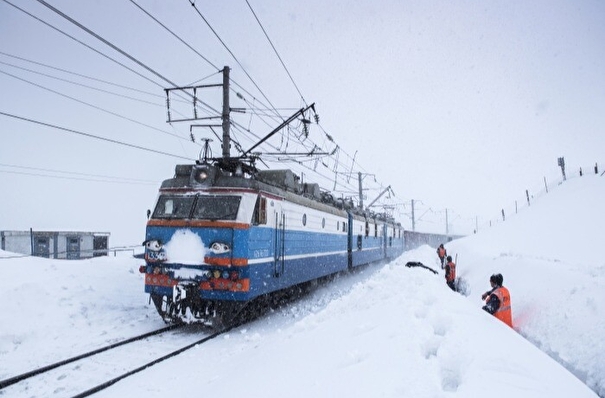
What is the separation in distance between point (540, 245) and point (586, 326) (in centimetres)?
1698

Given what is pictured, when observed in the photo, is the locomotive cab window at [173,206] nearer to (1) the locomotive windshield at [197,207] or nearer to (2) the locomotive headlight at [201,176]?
(1) the locomotive windshield at [197,207]

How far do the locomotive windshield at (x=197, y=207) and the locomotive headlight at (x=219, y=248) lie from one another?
57 centimetres

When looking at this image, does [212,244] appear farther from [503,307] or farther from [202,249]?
[503,307]

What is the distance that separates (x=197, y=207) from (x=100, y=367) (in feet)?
12.0

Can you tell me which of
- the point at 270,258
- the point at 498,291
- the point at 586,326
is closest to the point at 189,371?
the point at 270,258

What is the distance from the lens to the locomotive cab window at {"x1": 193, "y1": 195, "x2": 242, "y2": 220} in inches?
330

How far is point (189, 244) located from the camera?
8367mm

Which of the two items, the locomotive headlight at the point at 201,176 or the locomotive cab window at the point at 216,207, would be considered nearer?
the locomotive cab window at the point at 216,207

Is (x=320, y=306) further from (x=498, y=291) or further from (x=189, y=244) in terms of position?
(x=498, y=291)

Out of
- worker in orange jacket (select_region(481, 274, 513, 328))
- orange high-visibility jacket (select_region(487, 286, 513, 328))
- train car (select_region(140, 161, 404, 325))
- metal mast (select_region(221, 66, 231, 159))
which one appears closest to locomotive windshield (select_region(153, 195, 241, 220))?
train car (select_region(140, 161, 404, 325))

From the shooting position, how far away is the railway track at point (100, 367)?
5289 mm

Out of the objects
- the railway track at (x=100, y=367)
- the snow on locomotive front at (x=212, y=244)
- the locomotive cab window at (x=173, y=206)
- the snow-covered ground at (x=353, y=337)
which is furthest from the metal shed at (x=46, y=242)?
the railway track at (x=100, y=367)

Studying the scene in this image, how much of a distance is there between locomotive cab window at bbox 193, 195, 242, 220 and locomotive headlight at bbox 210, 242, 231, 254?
574mm

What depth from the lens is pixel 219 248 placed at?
8.14m
